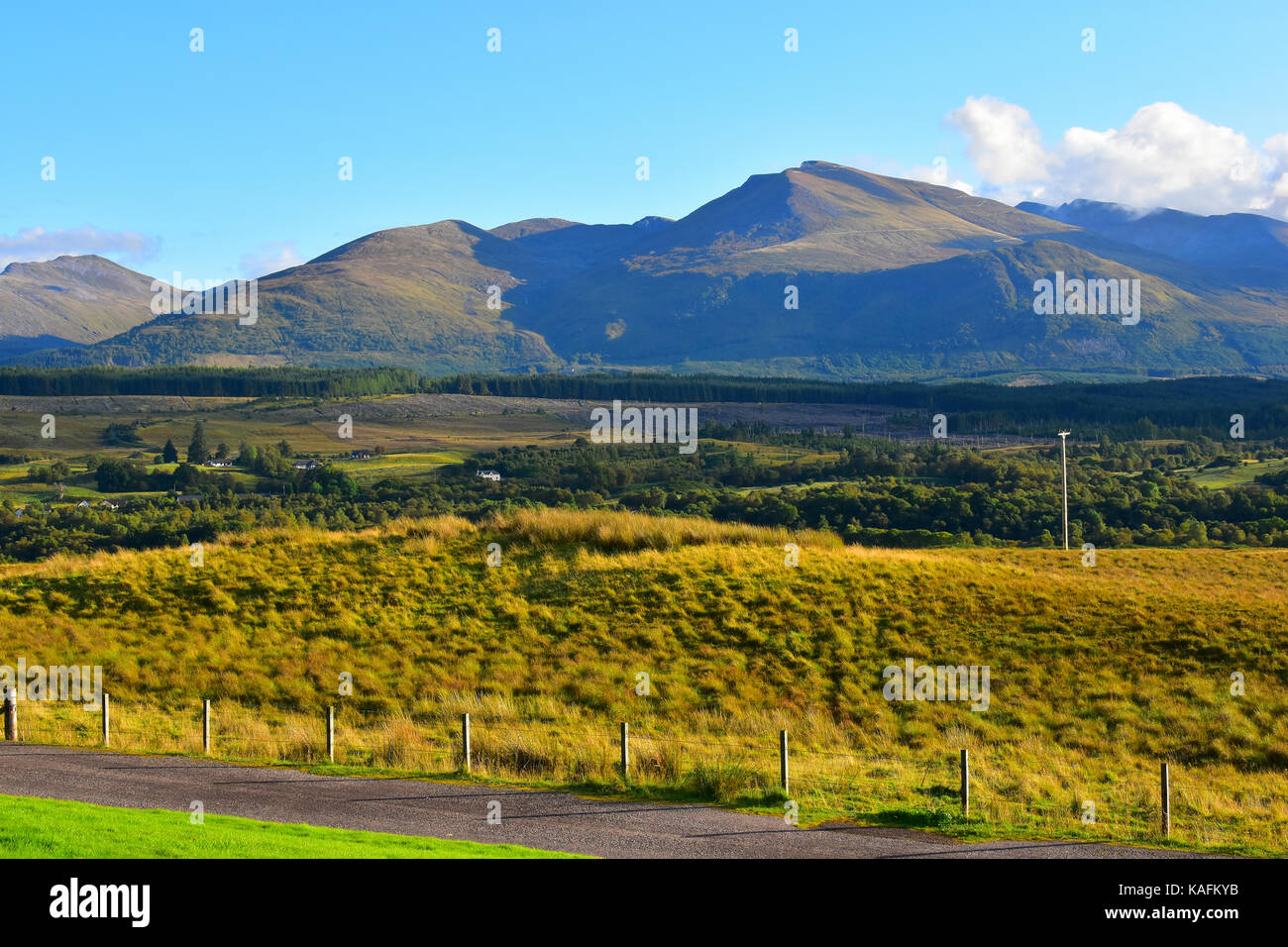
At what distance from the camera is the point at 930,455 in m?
155

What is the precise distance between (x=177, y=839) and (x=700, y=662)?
20.3 m

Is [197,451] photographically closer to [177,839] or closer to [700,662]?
[700,662]

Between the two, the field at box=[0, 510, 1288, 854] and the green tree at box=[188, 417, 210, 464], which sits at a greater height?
the green tree at box=[188, 417, 210, 464]

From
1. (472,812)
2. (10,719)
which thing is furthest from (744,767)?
(10,719)

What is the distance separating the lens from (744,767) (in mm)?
22094

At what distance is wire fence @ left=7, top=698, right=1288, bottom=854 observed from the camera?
19703mm

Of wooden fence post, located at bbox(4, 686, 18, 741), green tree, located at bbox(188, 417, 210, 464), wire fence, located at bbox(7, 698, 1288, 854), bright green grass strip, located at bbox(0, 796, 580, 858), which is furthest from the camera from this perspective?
green tree, located at bbox(188, 417, 210, 464)

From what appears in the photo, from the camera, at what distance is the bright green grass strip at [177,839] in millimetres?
14109

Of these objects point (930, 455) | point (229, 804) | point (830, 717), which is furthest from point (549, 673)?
point (930, 455)

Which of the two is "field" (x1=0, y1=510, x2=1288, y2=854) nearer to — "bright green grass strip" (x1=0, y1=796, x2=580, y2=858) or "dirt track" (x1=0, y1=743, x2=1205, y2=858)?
"dirt track" (x1=0, y1=743, x2=1205, y2=858)

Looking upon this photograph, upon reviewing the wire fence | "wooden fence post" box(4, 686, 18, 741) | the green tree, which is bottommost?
the wire fence

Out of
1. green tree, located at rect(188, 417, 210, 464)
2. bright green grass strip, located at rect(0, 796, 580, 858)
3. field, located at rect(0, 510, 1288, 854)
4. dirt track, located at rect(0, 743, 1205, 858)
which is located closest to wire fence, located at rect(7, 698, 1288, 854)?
field, located at rect(0, 510, 1288, 854)

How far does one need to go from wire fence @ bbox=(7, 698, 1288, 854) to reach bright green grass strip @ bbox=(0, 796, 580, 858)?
211 inches
